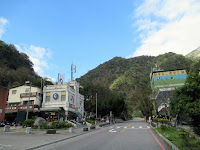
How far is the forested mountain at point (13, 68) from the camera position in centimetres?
5430

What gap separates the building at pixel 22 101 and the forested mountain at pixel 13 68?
42.3 ft

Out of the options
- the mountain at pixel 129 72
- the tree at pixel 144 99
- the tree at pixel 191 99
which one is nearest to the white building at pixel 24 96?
the mountain at pixel 129 72

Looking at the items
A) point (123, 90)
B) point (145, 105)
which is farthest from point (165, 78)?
point (123, 90)

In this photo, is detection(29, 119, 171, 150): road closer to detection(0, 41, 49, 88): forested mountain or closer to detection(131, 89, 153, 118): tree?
detection(131, 89, 153, 118): tree

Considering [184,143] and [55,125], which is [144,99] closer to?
[55,125]

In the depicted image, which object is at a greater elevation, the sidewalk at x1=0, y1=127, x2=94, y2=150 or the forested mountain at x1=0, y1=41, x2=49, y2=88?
the forested mountain at x1=0, y1=41, x2=49, y2=88

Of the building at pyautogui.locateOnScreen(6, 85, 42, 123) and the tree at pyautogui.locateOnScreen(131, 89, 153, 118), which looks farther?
the tree at pyautogui.locateOnScreen(131, 89, 153, 118)

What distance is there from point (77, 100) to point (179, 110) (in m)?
33.8

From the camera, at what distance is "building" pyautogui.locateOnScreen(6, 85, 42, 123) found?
115ft

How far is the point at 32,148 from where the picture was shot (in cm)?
947

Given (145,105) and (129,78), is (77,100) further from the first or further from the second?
(129,78)

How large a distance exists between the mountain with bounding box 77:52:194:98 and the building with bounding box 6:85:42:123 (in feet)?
92.0

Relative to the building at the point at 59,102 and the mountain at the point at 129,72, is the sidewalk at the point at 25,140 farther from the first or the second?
the mountain at the point at 129,72

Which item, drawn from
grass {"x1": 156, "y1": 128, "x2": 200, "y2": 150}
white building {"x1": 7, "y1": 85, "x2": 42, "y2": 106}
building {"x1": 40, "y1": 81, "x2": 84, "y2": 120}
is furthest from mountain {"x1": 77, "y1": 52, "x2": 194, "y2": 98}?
grass {"x1": 156, "y1": 128, "x2": 200, "y2": 150}
